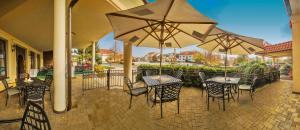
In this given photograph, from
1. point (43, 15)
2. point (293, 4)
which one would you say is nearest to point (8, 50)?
point (43, 15)

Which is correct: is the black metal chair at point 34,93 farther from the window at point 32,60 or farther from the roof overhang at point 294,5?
the window at point 32,60

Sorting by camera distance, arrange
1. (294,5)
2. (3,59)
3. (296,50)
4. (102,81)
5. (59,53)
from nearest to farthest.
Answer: (59,53) → (294,5) → (3,59) → (296,50) → (102,81)

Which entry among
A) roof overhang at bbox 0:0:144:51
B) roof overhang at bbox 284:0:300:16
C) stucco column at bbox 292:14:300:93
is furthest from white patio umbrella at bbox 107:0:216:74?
stucco column at bbox 292:14:300:93

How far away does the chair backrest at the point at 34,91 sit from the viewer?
143 inches

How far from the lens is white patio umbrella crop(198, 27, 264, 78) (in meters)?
4.20

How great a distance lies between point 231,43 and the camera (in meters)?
5.04

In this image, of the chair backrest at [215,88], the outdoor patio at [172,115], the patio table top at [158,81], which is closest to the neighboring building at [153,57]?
the patio table top at [158,81]

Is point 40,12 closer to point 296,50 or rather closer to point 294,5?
point 294,5

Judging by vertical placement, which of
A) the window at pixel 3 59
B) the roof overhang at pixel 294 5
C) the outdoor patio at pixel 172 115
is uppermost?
the roof overhang at pixel 294 5

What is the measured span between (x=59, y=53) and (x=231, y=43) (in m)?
5.62

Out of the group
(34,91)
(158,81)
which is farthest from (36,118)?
(158,81)

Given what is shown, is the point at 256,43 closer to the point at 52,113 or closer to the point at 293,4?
the point at 293,4

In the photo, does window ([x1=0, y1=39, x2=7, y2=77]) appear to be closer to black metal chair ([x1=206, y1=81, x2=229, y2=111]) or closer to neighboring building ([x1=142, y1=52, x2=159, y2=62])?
black metal chair ([x1=206, y1=81, x2=229, y2=111])

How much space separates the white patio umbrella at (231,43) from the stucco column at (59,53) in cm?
428
